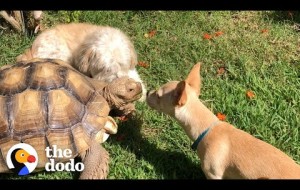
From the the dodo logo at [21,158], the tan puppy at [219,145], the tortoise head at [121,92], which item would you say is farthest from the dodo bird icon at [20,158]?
the tan puppy at [219,145]

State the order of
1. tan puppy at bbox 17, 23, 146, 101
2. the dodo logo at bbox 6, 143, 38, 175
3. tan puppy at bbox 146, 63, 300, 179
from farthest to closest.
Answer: tan puppy at bbox 17, 23, 146, 101, the dodo logo at bbox 6, 143, 38, 175, tan puppy at bbox 146, 63, 300, 179

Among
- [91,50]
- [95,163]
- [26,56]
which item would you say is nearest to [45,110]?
[95,163]

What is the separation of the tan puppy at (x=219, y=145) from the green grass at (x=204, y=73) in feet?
1.57

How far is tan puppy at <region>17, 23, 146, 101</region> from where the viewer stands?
16.2 ft

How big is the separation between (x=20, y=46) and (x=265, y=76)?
311 cm

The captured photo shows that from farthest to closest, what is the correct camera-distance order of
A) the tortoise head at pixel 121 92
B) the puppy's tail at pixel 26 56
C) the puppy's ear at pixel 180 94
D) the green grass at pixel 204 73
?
the puppy's tail at pixel 26 56 < the tortoise head at pixel 121 92 < the green grass at pixel 204 73 < the puppy's ear at pixel 180 94

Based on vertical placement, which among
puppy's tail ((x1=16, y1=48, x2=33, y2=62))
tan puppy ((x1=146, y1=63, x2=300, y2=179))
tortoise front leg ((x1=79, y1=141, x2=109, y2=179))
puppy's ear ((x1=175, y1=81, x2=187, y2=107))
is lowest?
tortoise front leg ((x1=79, y1=141, x2=109, y2=179))

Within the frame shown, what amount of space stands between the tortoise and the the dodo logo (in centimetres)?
4

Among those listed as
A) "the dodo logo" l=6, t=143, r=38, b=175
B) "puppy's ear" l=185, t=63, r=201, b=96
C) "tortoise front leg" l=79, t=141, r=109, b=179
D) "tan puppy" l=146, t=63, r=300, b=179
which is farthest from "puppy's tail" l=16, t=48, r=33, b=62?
"puppy's ear" l=185, t=63, r=201, b=96

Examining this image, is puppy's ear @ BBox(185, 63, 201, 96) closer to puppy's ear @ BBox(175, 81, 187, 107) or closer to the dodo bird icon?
puppy's ear @ BBox(175, 81, 187, 107)

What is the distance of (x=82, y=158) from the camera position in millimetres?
4230

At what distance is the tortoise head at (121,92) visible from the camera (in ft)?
14.9

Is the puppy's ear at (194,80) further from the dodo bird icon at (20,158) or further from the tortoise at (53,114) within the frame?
the dodo bird icon at (20,158)
